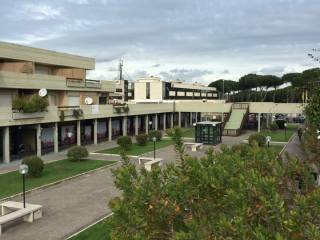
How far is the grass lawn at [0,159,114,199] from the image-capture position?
24.0 m

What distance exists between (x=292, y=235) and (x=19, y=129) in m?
36.5

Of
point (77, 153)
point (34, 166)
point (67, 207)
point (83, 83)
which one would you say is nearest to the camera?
point (67, 207)

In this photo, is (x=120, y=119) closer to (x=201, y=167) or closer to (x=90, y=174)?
(x=90, y=174)

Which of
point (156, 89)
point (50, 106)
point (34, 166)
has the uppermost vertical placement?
point (156, 89)

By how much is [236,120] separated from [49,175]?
37.7 m

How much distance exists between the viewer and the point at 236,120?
198 ft

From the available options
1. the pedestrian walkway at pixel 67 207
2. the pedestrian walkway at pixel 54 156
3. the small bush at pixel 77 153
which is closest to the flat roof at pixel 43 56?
the pedestrian walkway at pixel 54 156

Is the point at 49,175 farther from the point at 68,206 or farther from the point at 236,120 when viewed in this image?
the point at 236,120

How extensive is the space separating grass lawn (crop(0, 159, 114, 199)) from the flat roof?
11.3 meters

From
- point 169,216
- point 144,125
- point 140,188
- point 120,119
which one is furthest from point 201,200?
point 144,125

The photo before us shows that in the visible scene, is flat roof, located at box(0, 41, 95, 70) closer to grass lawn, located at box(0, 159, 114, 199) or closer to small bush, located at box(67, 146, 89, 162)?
small bush, located at box(67, 146, 89, 162)

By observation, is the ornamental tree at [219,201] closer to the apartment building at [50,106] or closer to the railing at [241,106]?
the apartment building at [50,106]

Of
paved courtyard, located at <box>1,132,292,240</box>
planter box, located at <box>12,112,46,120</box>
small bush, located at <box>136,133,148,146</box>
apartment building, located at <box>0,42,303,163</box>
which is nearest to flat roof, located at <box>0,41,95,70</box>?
apartment building, located at <box>0,42,303,163</box>

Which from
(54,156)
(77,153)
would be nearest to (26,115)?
(54,156)
